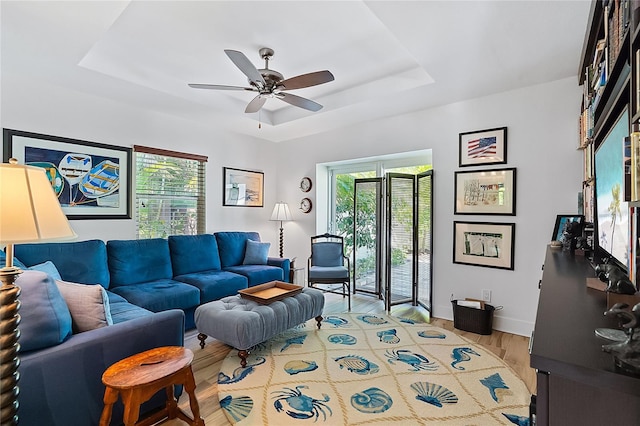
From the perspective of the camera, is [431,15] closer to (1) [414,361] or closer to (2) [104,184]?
(1) [414,361]

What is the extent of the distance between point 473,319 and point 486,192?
1.36 m

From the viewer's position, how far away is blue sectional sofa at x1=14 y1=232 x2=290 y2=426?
145 centimetres

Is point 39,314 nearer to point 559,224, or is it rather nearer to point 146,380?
point 146,380

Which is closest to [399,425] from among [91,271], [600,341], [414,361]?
[414,361]

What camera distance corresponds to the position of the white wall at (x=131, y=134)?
2977mm

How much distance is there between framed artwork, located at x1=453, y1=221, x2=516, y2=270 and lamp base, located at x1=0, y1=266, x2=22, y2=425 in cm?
366

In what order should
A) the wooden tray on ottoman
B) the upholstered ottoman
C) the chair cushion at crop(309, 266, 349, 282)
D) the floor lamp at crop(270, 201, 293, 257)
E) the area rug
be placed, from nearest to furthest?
the area rug < the upholstered ottoman < the wooden tray on ottoman < the chair cushion at crop(309, 266, 349, 282) < the floor lamp at crop(270, 201, 293, 257)

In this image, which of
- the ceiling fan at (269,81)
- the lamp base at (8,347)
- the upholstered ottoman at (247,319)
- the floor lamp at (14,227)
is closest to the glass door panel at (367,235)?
the upholstered ottoman at (247,319)

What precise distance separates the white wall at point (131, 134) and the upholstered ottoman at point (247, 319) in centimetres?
178

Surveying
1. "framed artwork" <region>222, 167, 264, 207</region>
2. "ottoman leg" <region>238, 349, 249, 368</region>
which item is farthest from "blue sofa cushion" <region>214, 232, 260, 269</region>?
"ottoman leg" <region>238, 349, 249, 368</region>

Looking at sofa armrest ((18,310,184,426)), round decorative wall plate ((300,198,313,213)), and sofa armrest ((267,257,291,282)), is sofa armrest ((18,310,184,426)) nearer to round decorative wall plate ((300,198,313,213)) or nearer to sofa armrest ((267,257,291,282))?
sofa armrest ((267,257,291,282))

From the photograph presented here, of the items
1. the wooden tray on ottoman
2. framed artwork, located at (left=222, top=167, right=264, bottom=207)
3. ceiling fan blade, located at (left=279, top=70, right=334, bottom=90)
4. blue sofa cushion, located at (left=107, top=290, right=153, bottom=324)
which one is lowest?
the wooden tray on ottoman

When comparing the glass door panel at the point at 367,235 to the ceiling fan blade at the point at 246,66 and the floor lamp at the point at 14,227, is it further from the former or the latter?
the floor lamp at the point at 14,227

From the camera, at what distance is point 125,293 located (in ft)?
9.64
